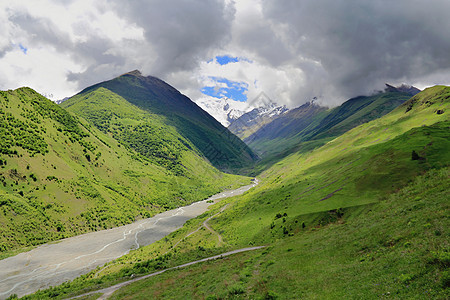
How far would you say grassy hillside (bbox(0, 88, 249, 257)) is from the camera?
74.4 m

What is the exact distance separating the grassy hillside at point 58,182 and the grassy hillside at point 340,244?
3664 cm

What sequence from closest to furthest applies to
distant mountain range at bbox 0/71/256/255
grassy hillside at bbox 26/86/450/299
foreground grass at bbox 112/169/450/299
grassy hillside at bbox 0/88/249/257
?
foreground grass at bbox 112/169/450/299, grassy hillside at bbox 26/86/450/299, grassy hillside at bbox 0/88/249/257, distant mountain range at bbox 0/71/256/255

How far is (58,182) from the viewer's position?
91375 mm

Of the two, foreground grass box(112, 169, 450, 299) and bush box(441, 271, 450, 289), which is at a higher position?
bush box(441, 271, 450, 289)

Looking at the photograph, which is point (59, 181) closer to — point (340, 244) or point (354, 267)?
point (340, 244)

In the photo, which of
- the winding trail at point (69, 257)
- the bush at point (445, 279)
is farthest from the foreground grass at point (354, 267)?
the winding trail at point (69, 257)

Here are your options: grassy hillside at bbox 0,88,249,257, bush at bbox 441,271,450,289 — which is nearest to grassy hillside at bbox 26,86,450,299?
bush at bbox 441,271,450,289

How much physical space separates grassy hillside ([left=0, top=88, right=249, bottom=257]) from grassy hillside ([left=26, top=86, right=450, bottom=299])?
3664 centimetres

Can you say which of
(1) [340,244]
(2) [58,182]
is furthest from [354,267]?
(2) [58,182]

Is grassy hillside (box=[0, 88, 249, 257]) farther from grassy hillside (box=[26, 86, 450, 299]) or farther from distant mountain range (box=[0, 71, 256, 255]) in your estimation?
grassy hillside (box=[26, 86, 450, 299])

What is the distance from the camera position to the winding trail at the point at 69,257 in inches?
2005

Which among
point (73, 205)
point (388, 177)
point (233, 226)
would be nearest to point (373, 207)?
point (388, 177)

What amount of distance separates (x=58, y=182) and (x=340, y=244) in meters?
100

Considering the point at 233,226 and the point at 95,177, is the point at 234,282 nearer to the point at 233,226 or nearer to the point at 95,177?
the point at 233,226
